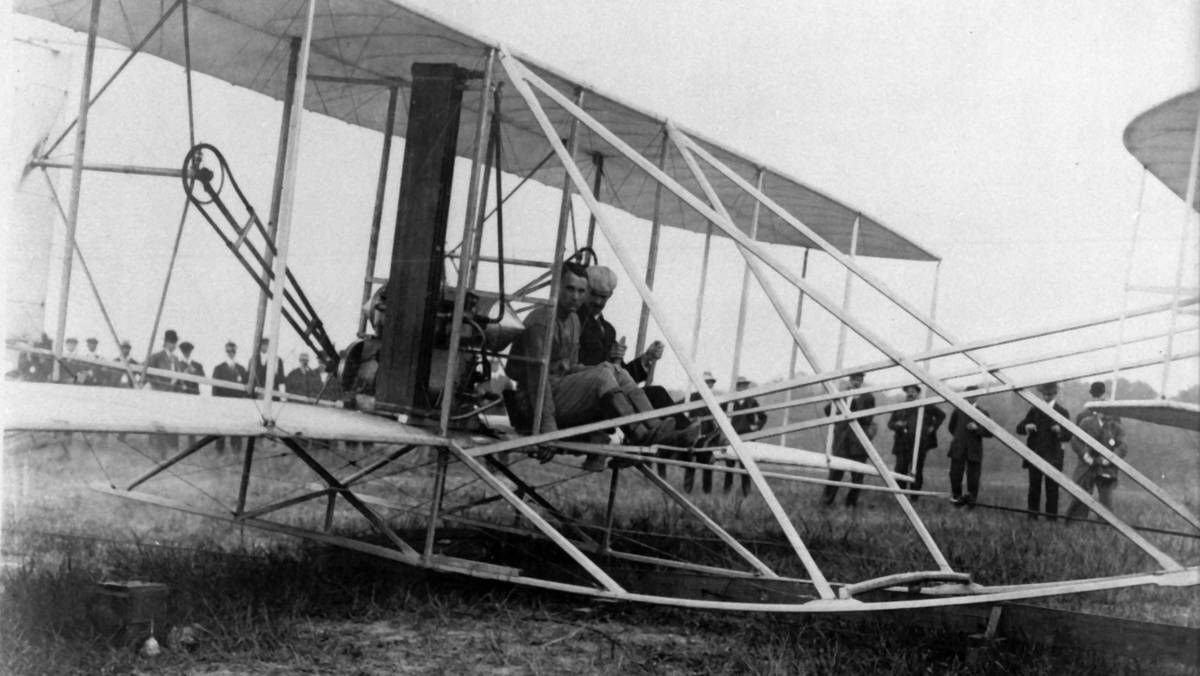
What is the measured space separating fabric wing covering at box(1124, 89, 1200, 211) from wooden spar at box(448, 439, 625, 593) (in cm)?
339

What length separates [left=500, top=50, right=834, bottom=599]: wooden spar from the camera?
476 cm

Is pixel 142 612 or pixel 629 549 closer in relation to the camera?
pixel 142 612

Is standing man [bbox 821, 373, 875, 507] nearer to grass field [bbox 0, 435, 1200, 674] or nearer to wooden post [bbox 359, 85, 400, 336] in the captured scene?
grass field [bbox 0, 435, 1200, 674]

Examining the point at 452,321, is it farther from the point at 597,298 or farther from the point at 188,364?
the point at 188,364

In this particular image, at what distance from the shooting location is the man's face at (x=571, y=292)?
6887 millimetres

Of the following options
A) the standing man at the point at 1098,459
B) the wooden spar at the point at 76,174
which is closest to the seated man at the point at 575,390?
the wooden spar at the point at 76,174

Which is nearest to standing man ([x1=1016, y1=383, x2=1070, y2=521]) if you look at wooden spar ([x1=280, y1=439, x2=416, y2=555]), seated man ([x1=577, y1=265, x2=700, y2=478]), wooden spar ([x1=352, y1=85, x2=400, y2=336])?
seated man ([x1=577, y1=265, x2=700, y2=478])

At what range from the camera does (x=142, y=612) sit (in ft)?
15.5

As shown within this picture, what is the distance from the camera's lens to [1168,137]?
4820 mm

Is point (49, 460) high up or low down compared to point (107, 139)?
down

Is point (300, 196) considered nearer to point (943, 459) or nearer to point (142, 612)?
point (142, 612)

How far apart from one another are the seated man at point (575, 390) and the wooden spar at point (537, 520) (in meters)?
0.64

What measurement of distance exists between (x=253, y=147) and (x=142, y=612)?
5641mm

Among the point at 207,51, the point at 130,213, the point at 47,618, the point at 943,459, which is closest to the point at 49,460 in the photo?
the point at 130,213
